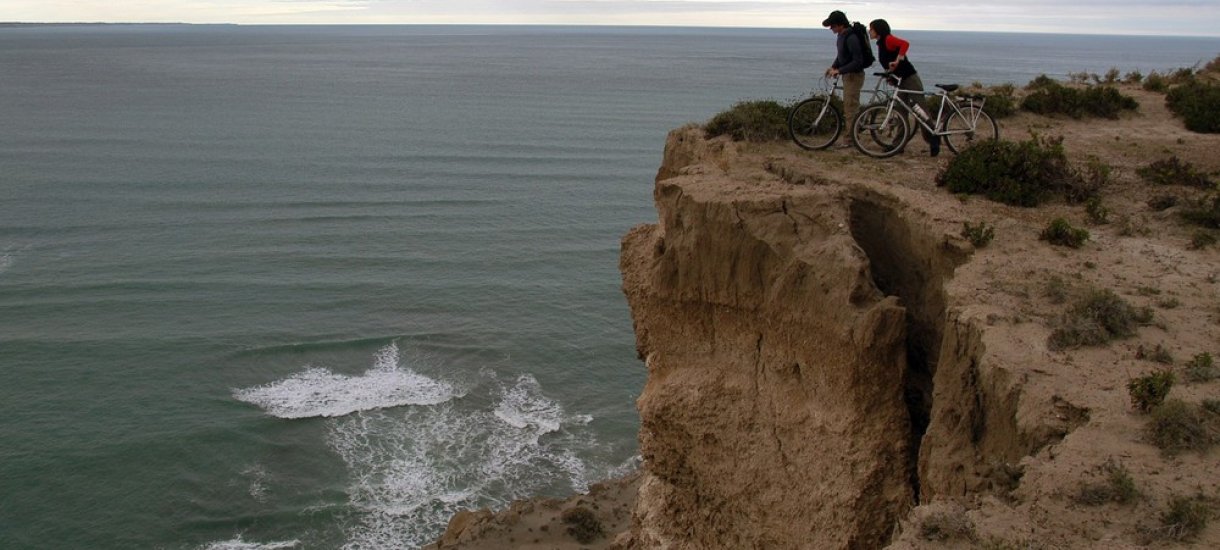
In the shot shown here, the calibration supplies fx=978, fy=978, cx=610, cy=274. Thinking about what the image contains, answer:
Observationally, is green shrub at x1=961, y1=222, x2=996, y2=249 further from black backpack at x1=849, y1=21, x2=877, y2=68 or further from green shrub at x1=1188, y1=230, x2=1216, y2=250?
black backpack at x1=849, y1=21, x2=877, y2=68

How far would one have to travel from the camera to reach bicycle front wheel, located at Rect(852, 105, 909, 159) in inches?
Answer: 741

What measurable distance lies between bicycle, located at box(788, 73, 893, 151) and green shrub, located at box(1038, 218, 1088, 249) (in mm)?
5412

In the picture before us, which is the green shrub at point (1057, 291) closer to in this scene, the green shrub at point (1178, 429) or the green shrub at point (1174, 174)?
the green shrub at point (1178, 429)

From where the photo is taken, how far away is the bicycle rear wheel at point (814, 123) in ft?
63.4

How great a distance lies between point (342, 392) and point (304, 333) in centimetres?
511

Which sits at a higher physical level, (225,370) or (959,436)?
(959,436)

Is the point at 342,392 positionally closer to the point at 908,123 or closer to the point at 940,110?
the point at 908,123

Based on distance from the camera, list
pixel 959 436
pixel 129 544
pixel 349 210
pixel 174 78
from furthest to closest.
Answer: pixel 174 78, pixel 349 210, pixel 129 544, pixel 959 436

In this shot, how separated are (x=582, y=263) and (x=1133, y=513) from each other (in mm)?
35302

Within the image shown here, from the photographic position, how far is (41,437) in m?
29.0

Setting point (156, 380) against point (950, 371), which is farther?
point (156, 380)

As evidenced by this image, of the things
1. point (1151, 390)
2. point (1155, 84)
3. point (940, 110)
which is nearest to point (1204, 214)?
point (940, 110)

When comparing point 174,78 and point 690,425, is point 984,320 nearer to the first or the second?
point 690,425

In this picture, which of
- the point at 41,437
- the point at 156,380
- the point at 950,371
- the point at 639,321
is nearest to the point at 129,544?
the point at 41,437
